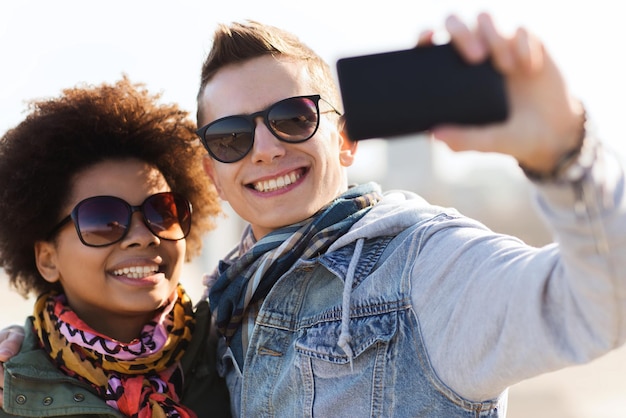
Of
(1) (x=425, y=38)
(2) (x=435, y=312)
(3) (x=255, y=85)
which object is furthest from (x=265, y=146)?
(1) (x=425, y=38)

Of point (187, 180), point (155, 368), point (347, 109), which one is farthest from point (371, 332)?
point (187, 180)

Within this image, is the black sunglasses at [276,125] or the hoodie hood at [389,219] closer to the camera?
the hoodie hood at [389,219]

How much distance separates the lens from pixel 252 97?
2836 mm

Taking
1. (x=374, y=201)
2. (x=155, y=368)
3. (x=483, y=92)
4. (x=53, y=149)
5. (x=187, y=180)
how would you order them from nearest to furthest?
(x=483, y=92)
(x=374, y=201)
(x=155, y=368)
(x=53, y=149)
(x=187, y=180)

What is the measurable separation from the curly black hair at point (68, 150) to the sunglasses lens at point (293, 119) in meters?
0.91

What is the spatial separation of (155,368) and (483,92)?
2064 millimetres

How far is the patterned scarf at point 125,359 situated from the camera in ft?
9.28

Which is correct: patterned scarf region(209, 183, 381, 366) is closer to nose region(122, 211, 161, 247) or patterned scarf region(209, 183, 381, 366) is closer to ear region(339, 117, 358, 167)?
ear region(339, 117, 358, 167)

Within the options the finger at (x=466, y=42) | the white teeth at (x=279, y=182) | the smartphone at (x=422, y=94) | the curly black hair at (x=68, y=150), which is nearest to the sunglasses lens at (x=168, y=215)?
the curly black hair at (x=68, y=150)

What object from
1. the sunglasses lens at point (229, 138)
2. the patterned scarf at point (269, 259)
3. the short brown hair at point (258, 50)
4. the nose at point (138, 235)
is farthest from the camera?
the nose at point (138, 235)

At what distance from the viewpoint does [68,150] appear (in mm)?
3260

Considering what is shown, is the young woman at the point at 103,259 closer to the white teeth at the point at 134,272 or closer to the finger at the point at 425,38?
the white teeth at the point at 134,272

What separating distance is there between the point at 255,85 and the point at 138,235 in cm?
85

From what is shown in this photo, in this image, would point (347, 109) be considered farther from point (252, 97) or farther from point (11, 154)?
point (11, 154)
